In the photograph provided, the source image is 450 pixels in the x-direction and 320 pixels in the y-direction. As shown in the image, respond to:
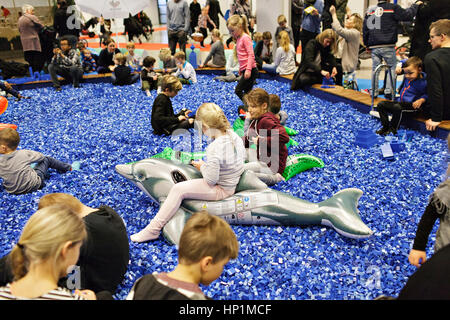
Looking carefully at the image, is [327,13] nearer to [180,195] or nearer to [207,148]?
[207,148]

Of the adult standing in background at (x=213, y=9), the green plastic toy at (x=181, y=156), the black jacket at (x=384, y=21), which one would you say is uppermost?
the adult standing in background at (x=213, y=9)

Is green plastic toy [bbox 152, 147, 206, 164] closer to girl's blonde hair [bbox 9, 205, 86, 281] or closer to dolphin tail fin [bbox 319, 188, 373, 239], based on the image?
dolphin tail fin [bbox 319, 188, 373, 239]

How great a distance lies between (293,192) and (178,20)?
738 centimetres

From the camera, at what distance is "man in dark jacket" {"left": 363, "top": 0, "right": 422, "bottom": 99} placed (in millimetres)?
5955

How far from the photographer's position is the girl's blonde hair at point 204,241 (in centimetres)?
155

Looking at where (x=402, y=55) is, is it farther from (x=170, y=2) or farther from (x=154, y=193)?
(x=154, y=193)

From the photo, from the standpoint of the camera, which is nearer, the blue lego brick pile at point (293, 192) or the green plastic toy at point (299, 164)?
the blue lego brick pile at point (293, 192)

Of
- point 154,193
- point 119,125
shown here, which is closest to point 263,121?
point 154,193

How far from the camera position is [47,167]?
162 inches

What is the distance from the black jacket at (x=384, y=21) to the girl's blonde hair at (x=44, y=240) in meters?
6.04

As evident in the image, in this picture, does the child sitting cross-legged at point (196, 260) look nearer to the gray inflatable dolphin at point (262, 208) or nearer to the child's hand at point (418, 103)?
the gray inflatable dolphin at point (262, 208)

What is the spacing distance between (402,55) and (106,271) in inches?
350

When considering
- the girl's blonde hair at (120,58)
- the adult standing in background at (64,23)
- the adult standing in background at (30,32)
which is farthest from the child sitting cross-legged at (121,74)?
the adult standing in background at (30,32)

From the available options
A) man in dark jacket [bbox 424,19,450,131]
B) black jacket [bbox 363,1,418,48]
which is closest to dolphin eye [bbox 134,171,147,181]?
man in dark jacket [bbox 424,19,450,131]
